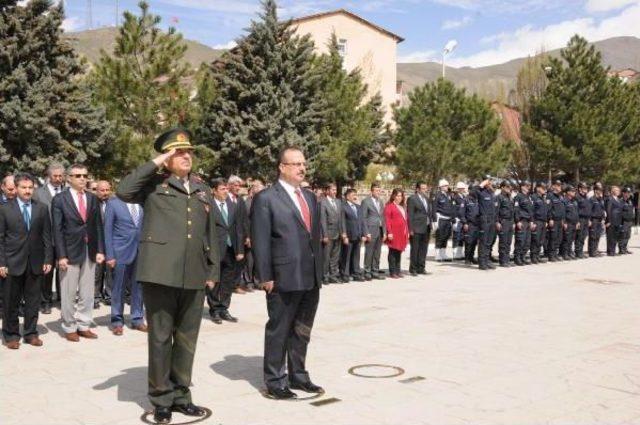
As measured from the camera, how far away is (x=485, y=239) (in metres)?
14.9

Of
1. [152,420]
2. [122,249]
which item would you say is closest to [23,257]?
[122,249]

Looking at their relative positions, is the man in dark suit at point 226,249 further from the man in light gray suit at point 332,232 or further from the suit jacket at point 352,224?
the suit jacket at point 352,224

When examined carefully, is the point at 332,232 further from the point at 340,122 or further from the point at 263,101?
the point at 340,122

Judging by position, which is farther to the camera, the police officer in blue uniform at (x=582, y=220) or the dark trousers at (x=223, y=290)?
the police officer in blue uniform at (x=582, y=220)

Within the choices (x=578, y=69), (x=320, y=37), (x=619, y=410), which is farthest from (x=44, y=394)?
(x=320, y=37)

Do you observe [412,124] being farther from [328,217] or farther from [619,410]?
[619,410]

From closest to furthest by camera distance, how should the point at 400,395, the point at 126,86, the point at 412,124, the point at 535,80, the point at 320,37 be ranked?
the point at 400,395
the point at 126,86
the point at 412,124
the point at 535,80
the point at 320,37

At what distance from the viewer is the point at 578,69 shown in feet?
96.3

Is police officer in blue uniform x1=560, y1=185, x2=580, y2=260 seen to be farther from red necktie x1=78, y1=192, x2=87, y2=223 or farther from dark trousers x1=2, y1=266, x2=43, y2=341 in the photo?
dark trousers x1=2, y1=266, x2=43, y2=341

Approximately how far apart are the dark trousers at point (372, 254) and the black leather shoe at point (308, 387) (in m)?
7.75

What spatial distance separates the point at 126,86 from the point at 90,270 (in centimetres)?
1246

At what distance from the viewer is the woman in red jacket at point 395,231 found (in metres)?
13.6

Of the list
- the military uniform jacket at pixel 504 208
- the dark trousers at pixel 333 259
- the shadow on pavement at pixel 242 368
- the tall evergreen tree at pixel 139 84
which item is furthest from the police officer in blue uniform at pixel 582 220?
the shadow on pavement at pixel 242 368

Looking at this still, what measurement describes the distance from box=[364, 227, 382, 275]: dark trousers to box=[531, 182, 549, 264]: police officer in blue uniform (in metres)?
4.54
